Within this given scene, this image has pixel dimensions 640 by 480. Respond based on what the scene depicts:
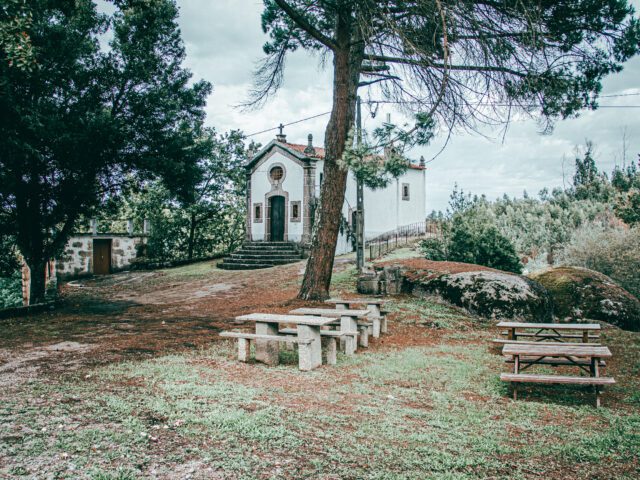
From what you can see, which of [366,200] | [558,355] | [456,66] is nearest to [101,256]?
[366,200]

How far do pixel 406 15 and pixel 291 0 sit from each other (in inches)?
134

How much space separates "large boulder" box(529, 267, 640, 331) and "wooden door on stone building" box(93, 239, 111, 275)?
2025cm

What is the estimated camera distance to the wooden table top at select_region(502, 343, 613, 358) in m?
5.45

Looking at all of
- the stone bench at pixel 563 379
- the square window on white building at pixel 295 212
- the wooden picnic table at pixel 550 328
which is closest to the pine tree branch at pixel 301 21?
the wooden picnic table at pixel 550 328

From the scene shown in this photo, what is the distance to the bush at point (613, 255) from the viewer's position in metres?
15.0

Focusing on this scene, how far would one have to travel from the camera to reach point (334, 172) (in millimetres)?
11148

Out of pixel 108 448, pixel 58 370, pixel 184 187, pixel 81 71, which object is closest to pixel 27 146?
pixel 81 71

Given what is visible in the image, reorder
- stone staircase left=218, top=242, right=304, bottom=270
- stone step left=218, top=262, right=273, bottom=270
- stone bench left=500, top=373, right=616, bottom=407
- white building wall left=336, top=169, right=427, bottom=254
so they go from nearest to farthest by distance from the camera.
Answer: stone bench left=500, top=373, right=616, bottom=407, stone step left=218, top=262, right=273, bottom=270, stone staircase left=218, top=242, right=304, bottom=270, white building wall left=336, top=169, right=427, bottom=254

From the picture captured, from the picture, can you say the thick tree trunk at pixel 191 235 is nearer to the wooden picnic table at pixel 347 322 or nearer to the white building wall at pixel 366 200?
the white building wall at pixel 366 200

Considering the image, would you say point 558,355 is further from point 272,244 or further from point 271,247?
point 272,244

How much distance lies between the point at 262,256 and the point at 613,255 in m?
14.8

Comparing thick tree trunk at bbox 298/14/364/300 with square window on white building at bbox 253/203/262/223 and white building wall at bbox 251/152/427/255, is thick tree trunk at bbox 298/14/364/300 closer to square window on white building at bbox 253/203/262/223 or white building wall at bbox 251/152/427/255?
white building wall at bbox 251/152/427/255

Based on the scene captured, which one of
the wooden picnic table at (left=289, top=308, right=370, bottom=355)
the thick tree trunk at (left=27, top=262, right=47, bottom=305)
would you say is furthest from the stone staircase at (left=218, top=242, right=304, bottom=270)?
the wooden picnic table at (left=289, top=308, right=370, bottom=355)

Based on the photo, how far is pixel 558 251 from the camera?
764 inches
